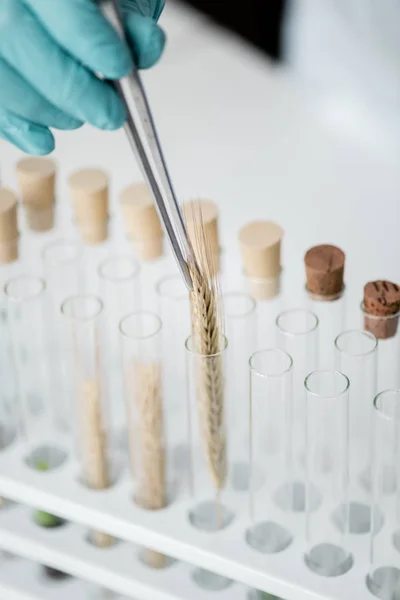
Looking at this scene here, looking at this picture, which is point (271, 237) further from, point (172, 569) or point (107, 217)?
point (172, 569)

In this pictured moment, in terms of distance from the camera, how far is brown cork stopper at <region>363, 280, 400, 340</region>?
2.72 feet

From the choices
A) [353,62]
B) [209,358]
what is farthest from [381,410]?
[353,62]

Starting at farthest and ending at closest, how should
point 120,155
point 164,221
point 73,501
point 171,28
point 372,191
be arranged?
point 171,28 → point 120,155 → point 372,191 → point 73,501 → point 164,221

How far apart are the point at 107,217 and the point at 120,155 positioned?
1.70 ft

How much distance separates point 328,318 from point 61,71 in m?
0.37

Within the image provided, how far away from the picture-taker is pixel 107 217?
0.99m

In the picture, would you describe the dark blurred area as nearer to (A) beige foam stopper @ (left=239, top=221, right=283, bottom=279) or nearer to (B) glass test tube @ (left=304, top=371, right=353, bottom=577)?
(A) beige foam stopper @ (left=239, top=221, right=283, bottom=279)

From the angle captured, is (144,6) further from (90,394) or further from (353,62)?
(353,62)

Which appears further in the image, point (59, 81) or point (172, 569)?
point (172, 569)

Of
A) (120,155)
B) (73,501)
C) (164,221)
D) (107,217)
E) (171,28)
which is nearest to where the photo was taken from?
(164,221)

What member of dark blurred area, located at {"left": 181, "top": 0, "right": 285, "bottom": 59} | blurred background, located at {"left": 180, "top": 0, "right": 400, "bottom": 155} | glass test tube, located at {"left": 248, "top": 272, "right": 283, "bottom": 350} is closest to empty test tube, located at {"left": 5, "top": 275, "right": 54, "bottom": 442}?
glass test tube, located at {"left": 248, "top": 272, "right": 283, "bottom": 350}

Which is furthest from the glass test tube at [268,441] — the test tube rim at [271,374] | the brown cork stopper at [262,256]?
the brown cork stopper at [262,256]

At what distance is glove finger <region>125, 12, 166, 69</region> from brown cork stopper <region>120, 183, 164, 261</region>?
210 millimetres

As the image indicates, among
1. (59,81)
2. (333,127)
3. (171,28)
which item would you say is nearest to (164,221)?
(59,81)
